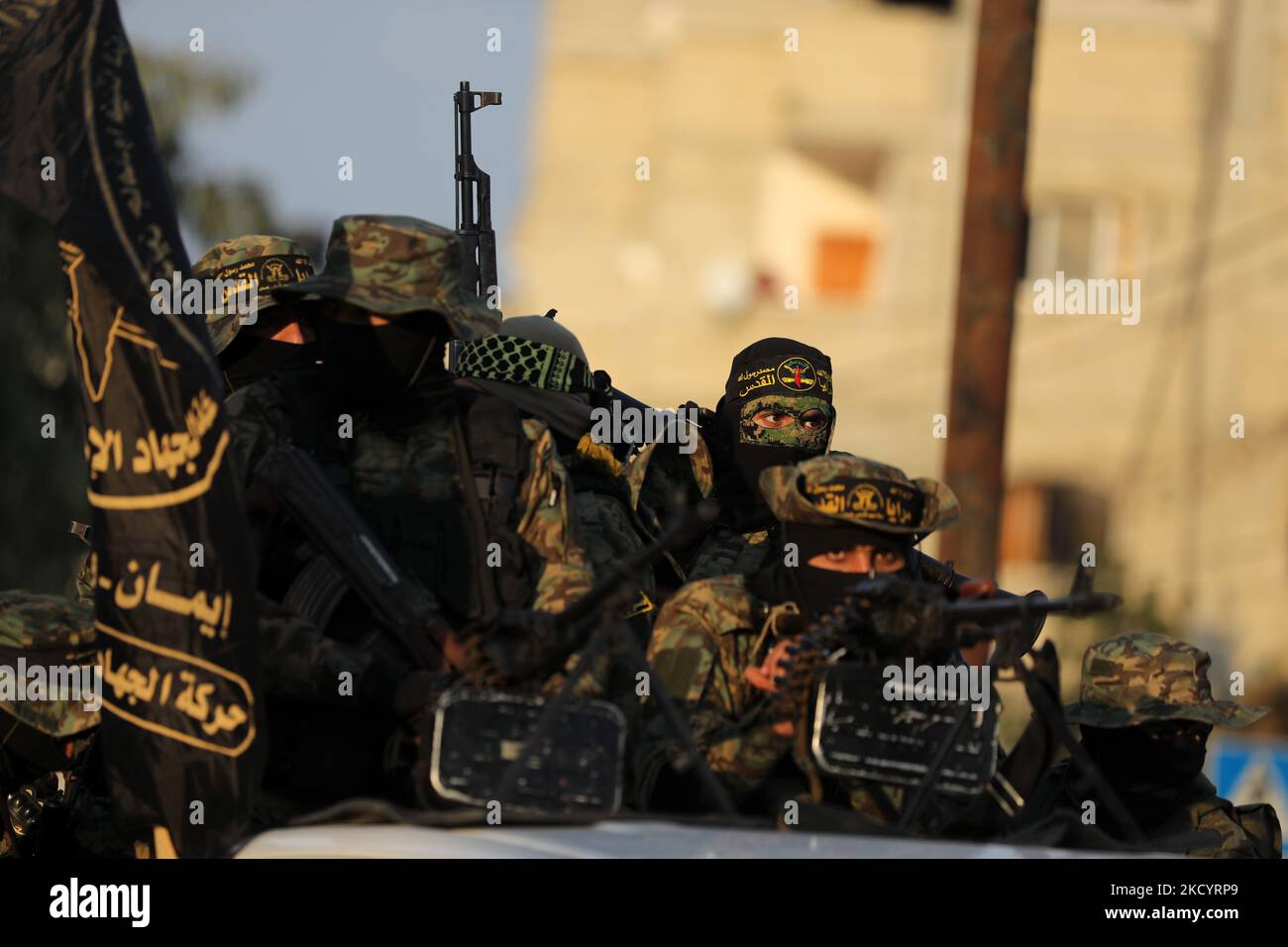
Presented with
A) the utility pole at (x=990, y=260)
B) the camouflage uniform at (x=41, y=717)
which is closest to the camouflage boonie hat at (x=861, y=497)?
the camouflage uniform at (x=41, y=717)

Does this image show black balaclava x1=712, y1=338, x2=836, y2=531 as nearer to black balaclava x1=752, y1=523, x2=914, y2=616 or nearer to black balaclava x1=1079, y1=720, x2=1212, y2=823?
black balaclava x1=752, y1=523, x2=914, y2=616

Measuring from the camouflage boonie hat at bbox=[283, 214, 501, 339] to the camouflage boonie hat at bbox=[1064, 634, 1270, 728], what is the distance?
7.66 ft

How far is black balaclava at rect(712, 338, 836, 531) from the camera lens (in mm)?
8039

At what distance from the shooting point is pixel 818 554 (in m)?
6.74

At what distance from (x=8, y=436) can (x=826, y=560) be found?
1361cm

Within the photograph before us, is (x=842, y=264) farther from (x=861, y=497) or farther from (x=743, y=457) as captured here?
(x=861, y=497)

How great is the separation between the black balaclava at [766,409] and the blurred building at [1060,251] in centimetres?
2123

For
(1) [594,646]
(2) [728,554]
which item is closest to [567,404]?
(2) [728,554]

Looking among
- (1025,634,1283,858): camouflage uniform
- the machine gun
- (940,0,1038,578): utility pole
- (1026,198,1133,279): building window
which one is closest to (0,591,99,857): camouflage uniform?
the machine gun

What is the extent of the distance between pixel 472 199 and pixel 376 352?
2.66 metres

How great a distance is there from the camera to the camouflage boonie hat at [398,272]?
22.5ft

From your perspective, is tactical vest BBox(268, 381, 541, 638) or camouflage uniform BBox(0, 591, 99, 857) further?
camouflage uniform BBox(0, 591, 99, 857)
